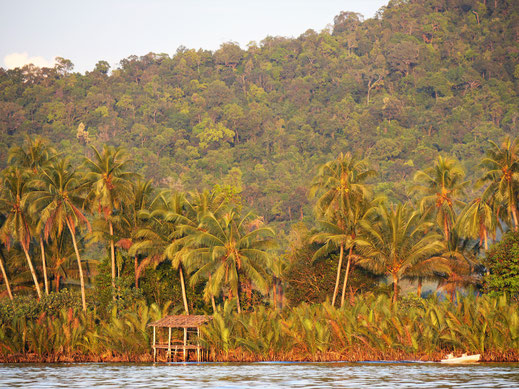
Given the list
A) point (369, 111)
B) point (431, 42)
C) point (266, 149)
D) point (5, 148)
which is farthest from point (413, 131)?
point (5, 148)

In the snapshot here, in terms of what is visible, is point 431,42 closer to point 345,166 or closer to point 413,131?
point 413,131

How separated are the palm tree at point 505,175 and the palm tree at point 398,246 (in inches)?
236

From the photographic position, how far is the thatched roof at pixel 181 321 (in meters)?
45.8

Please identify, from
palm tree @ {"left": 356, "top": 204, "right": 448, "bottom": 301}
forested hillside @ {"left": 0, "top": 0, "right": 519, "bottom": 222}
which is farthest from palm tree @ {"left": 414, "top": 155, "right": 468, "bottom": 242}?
forested hillside @ {"left": 0, "top": 0, "right": 519, "bottom": 222}

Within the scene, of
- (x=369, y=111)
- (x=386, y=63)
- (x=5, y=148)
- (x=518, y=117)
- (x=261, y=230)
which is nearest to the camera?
(x=261, y=230)

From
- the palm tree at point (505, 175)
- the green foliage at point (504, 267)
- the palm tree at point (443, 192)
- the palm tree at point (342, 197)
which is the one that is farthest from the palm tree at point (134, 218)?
the palm tree at point (505, 175)

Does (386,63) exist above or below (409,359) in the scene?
above

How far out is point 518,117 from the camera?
154 m

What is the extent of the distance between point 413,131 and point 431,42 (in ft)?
149

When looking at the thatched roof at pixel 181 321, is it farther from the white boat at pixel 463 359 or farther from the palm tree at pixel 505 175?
the palm tree at pixel 505 175

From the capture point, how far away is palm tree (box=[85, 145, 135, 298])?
184 feet

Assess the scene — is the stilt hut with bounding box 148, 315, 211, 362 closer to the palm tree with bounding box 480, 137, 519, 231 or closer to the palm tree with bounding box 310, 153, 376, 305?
the palm tree with bounding box 310, 153, 376, 305

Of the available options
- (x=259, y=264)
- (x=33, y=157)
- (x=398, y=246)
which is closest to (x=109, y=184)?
(x=33, y=157)

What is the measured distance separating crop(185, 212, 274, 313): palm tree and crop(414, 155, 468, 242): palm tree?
1546 cm
